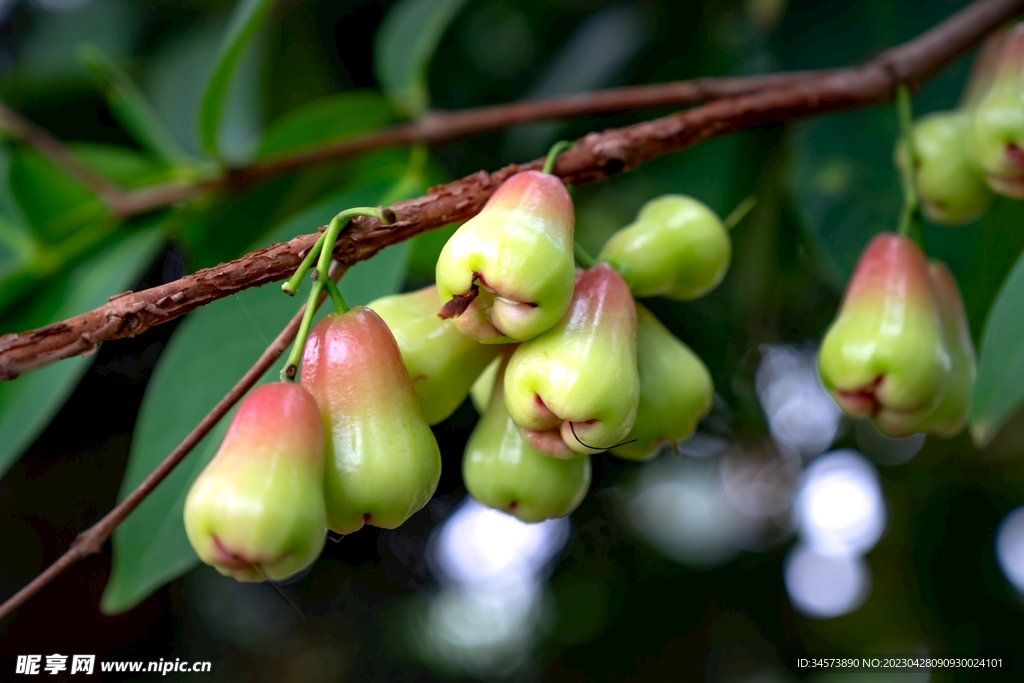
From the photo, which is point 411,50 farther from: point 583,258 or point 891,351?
point 891,351

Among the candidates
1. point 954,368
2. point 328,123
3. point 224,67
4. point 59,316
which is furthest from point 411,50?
point 954,368

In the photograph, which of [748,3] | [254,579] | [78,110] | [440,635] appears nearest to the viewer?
[254,579]

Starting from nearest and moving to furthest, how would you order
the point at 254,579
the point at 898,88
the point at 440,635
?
the point at 254,579
the point at 898,88
the point at 440,635

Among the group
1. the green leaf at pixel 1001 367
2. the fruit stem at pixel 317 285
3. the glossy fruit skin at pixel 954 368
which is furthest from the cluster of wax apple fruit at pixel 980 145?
the fruit stem at pixel 317 285

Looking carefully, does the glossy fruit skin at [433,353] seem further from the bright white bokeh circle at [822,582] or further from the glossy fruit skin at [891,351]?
the bright white bokeh circle at [822,582]

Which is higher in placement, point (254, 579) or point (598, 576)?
point (254, 579)

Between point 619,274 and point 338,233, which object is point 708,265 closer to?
point 619,274

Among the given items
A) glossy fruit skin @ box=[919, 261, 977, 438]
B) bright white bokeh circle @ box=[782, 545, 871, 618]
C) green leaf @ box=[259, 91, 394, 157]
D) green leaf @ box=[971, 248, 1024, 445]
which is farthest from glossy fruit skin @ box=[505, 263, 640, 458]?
bright white bokeh circle @ box=[782, 545, 871, 618]

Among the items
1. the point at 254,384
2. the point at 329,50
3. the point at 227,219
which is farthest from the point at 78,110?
the point at 254,384
